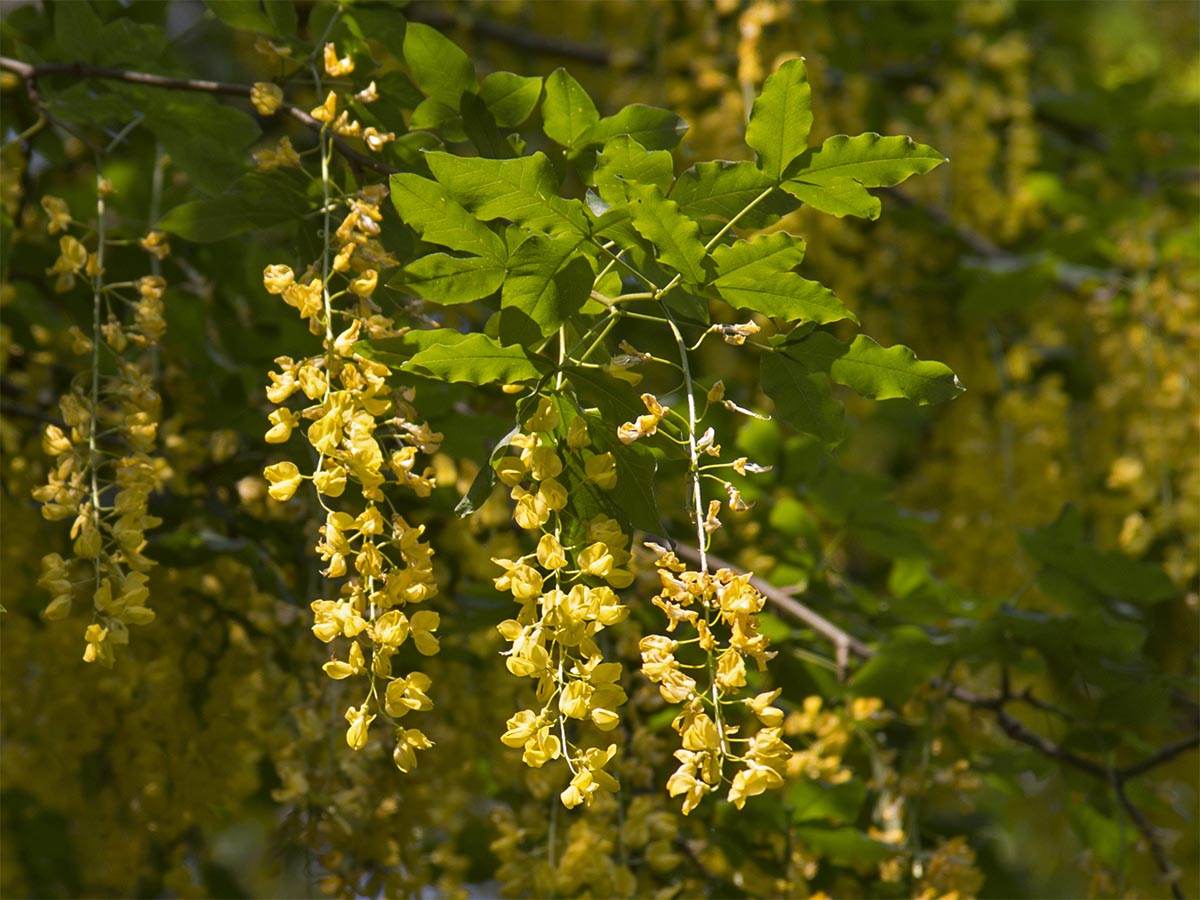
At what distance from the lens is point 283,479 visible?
996 mm

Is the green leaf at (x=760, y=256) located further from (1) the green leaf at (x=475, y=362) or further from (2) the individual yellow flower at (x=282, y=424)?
(2) the individual yellow flower at (x=282, y=424)

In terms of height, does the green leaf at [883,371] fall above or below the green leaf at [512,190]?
below

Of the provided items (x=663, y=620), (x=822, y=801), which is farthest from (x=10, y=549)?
(x=822, y=801)

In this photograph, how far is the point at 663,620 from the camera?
1.66 meters

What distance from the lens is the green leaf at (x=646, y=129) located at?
1.15 metres

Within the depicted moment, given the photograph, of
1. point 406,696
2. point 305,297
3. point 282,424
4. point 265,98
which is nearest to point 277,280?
point 305,297

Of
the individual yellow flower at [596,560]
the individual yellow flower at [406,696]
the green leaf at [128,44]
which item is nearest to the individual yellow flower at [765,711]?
the individual yellow flower at [596,560]

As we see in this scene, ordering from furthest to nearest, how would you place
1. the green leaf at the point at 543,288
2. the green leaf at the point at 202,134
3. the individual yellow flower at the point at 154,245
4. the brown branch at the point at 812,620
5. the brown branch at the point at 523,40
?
the brown branch at the point at 523,40 → the brown branch at the point at 812,620 → the green leaf at the point at 202,134 → the individual yellow flower at the point at 154,245 → the green leaf at the point at 543,288

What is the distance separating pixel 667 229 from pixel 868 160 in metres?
0.17

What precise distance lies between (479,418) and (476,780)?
28.6 inches

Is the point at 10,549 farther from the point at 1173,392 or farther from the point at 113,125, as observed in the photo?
the point at 1173,392

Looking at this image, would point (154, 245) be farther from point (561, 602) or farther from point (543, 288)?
point (561, 602)

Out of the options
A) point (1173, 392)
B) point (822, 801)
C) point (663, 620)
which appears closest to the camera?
point (822, 801)

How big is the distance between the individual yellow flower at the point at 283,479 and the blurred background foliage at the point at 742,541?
0.19 meters
